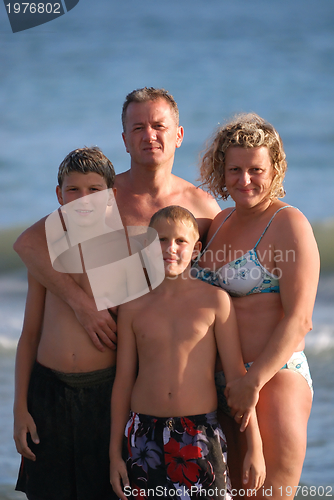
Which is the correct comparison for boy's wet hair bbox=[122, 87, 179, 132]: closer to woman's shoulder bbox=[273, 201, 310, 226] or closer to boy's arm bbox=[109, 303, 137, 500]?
woman's shoulder bbox=[273, 201, 310, 226]

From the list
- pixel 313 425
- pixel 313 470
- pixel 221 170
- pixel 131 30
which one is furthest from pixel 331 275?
pixel 131 30

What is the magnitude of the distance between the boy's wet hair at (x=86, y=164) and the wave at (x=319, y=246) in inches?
278

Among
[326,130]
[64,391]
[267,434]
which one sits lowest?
[267,434]

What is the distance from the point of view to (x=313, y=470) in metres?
3.96

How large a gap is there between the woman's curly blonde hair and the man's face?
32 cm

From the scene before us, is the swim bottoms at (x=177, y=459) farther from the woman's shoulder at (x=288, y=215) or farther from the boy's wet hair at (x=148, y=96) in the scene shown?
the boy's wet hair at (x=148, y=96)

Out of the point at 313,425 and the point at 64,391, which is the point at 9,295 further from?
the point at 64,391

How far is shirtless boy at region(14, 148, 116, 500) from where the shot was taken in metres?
2.39

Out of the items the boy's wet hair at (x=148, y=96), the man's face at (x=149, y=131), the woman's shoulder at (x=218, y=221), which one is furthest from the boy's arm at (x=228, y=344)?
the boy's wet hair at (x=148, y=96)

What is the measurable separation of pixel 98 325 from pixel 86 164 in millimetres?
748

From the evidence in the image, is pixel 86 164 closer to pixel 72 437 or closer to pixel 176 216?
pixel 176 216

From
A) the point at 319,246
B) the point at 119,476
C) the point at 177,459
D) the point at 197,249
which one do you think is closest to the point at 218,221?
the point at 197,249

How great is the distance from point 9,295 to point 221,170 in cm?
628

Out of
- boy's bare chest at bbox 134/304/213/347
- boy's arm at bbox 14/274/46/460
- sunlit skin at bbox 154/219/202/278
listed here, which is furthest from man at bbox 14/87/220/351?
sunlit skin at bbox 154/219/202/278
